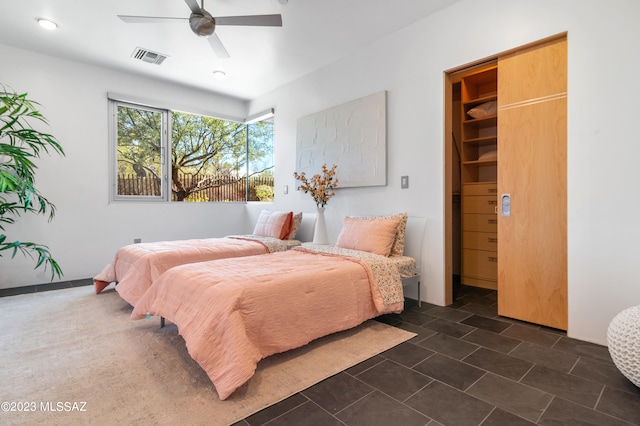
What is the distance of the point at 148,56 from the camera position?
3848 millimetres

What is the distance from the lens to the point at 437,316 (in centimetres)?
272

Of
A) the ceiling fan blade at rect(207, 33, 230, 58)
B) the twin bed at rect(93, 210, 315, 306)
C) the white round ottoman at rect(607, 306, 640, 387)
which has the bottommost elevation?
the white round ottoman at rect(607, 306, 640, 387)

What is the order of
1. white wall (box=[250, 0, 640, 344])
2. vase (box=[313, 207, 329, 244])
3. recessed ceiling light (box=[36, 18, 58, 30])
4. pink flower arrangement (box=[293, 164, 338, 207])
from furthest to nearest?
1. pink flower arrangement (box=[293, 164, 338, 207])
2. vase (box=[313, 207, 329, 244])
3. recessed ceiling light (box=[36, 18, 58, 30])
4. white wall (box=[250, 0, 640, 344])

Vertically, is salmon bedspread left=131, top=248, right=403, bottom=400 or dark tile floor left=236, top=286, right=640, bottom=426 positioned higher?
salmon bedspread left=131, top=248, right=403, bottom=400

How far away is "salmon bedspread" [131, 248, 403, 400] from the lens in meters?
1.62

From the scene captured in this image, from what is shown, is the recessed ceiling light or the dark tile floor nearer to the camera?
the dark tile floor

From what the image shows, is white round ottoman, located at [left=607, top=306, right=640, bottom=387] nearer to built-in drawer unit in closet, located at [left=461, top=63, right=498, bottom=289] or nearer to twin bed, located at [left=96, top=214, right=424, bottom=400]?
twin bed, located at [left=96, top=214, right=424, bottom=400]

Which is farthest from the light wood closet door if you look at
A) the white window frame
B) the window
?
the white window frame

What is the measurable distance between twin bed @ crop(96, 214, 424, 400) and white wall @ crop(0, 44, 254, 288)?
8.33 feet

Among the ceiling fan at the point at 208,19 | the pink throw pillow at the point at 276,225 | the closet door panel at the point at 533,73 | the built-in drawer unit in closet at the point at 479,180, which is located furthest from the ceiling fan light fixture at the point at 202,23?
the built-in drawer unit in closet at the point at 479,180

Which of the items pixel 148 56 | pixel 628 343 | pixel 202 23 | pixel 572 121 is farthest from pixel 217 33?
pixel 628 343

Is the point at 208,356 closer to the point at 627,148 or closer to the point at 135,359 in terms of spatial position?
the point at 135,359

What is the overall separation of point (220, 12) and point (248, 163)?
297cm

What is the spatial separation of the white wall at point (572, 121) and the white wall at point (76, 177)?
3.18 metres
